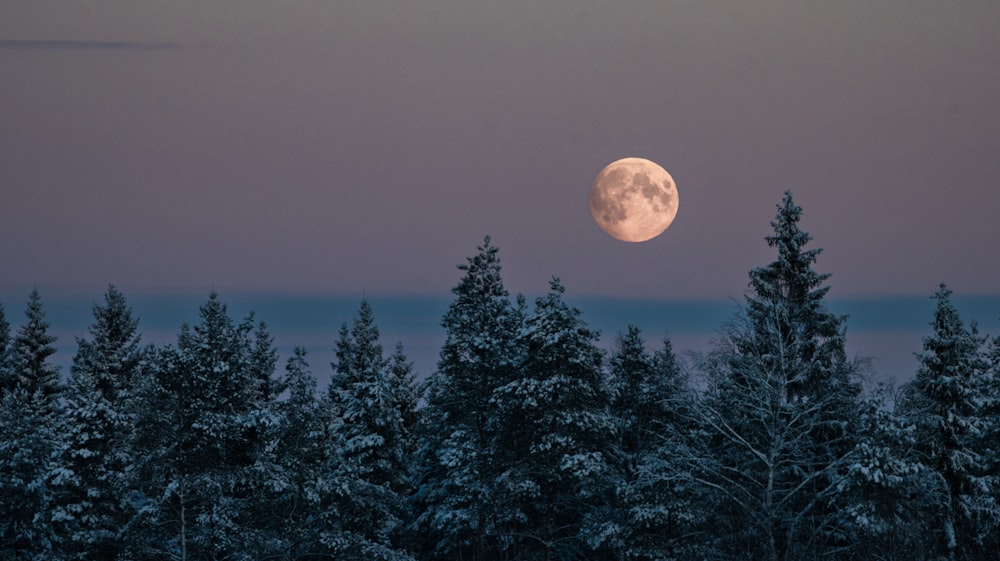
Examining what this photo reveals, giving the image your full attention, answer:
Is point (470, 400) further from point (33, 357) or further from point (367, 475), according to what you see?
point (33, 357)

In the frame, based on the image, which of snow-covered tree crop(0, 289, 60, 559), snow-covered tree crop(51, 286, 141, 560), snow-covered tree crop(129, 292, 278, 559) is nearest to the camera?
snow-covered tree crop(129, 292, 278, 559)

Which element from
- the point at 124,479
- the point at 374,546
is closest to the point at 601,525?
the point at 374,546

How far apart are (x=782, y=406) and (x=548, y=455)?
10.3m

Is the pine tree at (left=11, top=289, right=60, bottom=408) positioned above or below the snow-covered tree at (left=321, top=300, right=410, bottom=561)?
above

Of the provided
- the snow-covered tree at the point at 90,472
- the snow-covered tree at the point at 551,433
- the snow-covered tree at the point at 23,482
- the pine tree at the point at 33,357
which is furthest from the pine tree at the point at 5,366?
the snow-covered tree at the point at 551,433

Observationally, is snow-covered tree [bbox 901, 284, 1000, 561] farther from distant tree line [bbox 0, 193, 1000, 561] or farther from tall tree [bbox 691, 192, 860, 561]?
tall tree [bbox 691, 192, 860, 561]

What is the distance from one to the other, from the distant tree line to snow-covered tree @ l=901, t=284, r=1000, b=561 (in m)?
0.10

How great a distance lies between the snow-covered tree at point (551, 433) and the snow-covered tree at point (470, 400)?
4.83ft

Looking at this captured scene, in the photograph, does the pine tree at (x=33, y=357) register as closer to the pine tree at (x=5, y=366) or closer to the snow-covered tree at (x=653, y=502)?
the pine tree at (x=5, y=366)

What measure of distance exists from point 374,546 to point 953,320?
27.3m

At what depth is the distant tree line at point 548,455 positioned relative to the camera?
4156 centimetres

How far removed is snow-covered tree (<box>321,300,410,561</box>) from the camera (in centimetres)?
4691

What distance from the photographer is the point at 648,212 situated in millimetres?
67562

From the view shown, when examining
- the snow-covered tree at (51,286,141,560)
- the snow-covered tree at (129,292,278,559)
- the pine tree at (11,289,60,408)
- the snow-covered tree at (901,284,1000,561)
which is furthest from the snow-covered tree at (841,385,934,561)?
the pine tree at (11,289,60,408)
